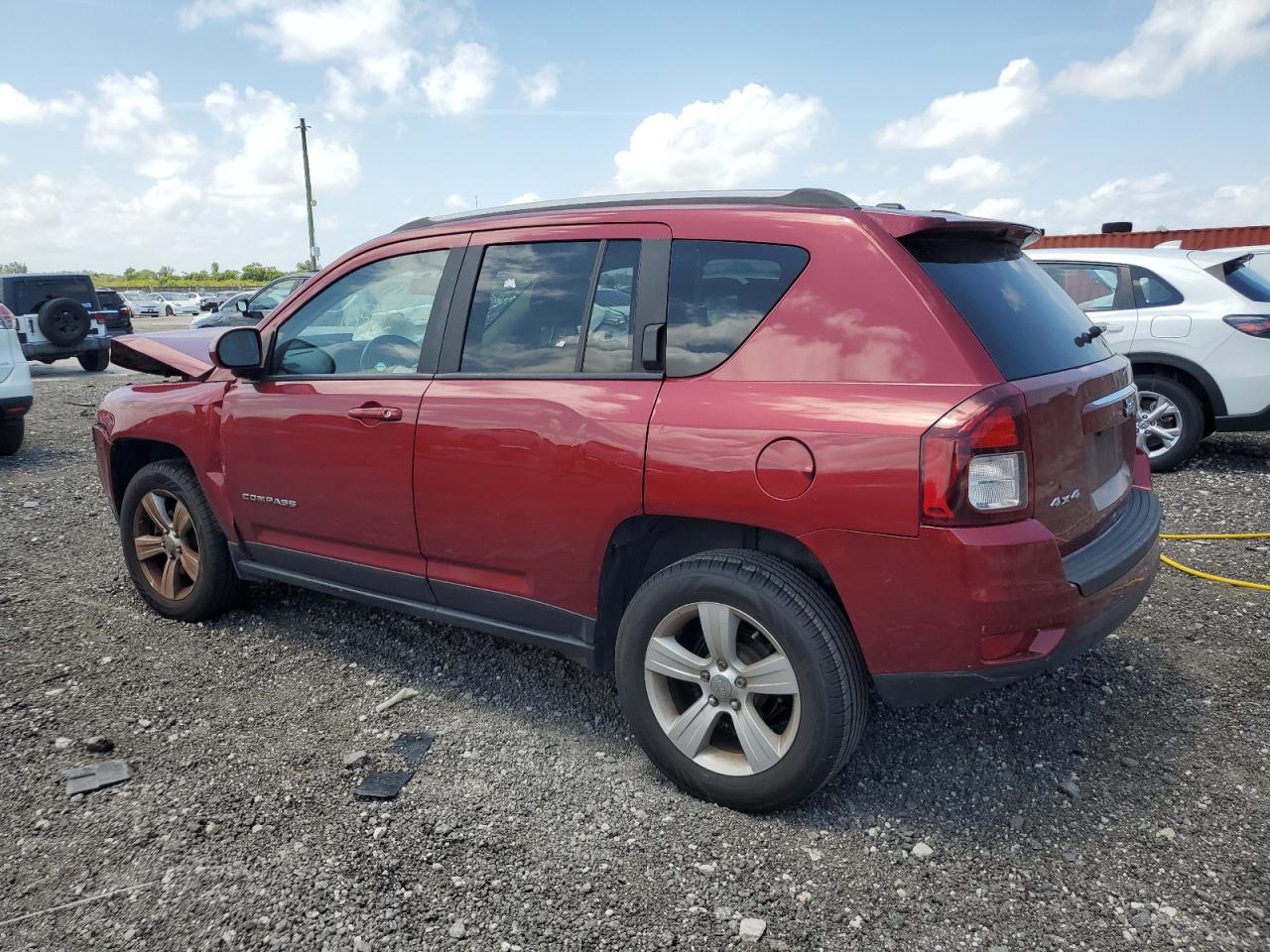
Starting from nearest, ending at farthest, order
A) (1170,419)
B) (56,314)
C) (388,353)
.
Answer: (388,353) < (1170,419) < (56,314)

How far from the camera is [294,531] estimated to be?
382 cm

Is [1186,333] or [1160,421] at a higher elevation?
[1186,333]

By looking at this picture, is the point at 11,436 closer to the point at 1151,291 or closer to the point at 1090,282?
the point at 1090,282

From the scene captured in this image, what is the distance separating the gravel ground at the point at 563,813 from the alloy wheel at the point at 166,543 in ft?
0.92

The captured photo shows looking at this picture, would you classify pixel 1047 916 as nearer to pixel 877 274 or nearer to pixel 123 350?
pixel 877 274

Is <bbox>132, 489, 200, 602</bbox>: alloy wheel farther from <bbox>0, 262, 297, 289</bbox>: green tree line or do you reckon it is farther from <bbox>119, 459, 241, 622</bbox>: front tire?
<bbox>0, 262, 297, 289</bbox>: green tree line

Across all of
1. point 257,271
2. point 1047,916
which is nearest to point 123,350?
point 1047,916

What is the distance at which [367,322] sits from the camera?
362cm

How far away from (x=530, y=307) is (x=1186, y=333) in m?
5.93

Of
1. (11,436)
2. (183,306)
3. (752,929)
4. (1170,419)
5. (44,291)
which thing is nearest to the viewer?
(752,929)

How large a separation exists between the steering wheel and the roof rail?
0.49 metres

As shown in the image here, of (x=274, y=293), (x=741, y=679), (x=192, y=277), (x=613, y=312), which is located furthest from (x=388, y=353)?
(x=192, y=277)

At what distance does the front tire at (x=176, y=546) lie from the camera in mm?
4195

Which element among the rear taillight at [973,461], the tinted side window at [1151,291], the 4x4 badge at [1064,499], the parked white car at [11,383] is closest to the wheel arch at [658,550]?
the rear taillight at [973,461]
